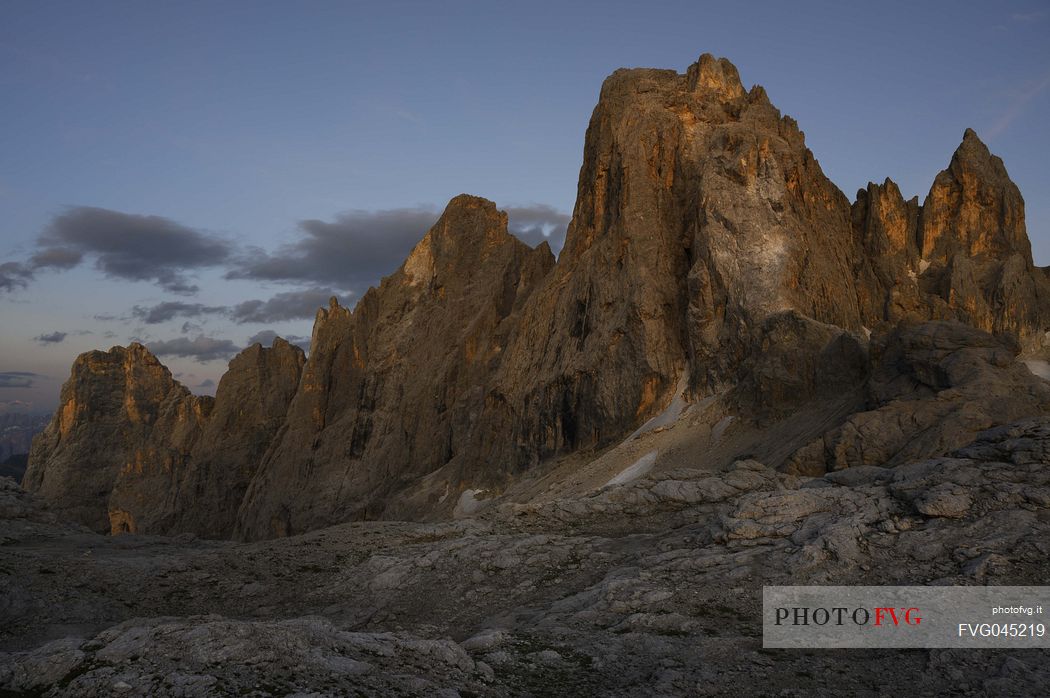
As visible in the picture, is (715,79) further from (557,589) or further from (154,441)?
(154,441)

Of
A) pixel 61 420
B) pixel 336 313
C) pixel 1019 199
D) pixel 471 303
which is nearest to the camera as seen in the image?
pixel 1019 199

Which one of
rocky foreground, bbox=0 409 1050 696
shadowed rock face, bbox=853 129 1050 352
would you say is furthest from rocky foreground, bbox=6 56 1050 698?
shadowed rock face, bbox=853 129 1050 352

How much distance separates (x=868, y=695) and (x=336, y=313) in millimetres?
101267

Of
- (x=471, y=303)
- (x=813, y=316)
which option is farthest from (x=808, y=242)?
(x=471, y=303)

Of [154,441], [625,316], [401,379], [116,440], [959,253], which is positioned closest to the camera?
A: [625,316]

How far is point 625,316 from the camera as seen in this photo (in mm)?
63000

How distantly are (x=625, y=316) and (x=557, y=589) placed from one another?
153 feet

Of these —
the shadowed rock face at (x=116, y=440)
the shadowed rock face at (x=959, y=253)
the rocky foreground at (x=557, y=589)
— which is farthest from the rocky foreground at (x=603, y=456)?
the shadowed rock face at (x=116, y=440)

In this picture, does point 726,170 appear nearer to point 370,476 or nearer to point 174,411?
point 370,476

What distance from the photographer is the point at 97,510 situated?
10919 cm

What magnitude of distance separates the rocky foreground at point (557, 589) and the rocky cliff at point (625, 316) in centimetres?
1796

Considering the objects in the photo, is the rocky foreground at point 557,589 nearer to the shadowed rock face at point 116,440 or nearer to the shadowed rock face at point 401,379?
the shadowed rock face at point 401,379

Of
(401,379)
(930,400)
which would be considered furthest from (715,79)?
(401,379)

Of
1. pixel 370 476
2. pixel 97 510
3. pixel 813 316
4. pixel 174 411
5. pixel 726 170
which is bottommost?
pixel 97 510
